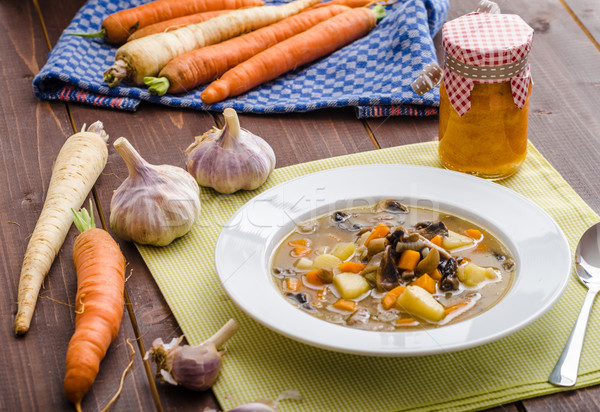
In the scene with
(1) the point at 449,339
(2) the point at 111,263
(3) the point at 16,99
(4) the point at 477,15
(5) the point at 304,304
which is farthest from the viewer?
(3) the point at 16,99

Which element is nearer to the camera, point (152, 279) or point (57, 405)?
point (57, 405)

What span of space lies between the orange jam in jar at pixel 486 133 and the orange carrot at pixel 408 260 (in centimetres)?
53

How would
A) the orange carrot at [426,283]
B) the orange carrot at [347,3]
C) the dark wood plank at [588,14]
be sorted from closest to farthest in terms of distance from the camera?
the orange carrot at [426,283]
the dark wood plank at [588,14]
the orange carrot at [347,3]

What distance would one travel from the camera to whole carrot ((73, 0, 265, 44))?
115 inches

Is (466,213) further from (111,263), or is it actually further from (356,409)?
(111,263)

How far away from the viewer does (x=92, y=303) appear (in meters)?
1.71

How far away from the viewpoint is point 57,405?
154cm

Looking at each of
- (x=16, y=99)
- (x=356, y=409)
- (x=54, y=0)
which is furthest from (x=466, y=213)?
(x=54, y=0)

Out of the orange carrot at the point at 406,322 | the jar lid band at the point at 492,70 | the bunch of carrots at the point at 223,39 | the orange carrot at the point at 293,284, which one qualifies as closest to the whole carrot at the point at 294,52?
the bunch of carrots at the point at 223,39

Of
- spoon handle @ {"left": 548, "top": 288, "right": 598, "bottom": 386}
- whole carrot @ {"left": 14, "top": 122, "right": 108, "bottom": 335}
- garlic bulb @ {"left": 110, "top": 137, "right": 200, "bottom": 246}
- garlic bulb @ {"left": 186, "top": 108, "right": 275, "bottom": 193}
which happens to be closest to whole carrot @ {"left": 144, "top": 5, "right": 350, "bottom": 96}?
whole carrot @ {"left": 14, "top": 122, "right": 108, "bottom": 335}

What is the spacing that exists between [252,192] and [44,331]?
2.38ft

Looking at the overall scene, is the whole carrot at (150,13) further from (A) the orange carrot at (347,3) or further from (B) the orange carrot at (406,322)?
(B) the orange carrot at (406,322)

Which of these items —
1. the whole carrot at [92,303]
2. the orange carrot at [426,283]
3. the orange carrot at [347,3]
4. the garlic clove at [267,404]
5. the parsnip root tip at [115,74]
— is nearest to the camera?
the garlic clove at [267,404]

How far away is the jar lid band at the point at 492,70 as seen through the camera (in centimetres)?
197
